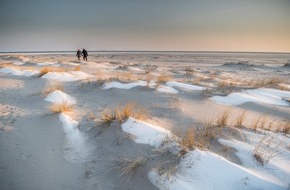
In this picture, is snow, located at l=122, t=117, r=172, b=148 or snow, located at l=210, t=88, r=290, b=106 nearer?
snow, located at l=122, t=117, r=172, b=148

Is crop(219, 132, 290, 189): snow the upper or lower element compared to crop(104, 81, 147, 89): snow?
lower

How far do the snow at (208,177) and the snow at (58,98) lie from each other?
462 centimetres

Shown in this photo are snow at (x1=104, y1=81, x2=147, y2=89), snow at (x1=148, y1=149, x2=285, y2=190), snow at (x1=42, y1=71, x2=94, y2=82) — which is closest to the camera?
snow at (x1=148, y1=149, x2=285, y2=190)

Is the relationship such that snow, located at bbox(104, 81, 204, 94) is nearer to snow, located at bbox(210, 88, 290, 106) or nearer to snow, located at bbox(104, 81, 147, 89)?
snow, located at bbox(104, 81, 147, 89)

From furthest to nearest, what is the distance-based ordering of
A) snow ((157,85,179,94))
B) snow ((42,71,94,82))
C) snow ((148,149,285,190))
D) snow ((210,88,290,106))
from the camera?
snow ((42,71,94,82)) → snow ((157,85,179,94)) → snow ((210,88,290,106)) → snow ((148,149,285,190))

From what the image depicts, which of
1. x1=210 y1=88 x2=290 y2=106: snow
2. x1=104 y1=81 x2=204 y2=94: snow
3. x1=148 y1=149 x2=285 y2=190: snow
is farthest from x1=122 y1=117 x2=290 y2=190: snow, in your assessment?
x1=104 y1=81 x2=204 y2=94: snow

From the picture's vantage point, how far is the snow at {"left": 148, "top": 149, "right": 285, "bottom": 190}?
3.00 m

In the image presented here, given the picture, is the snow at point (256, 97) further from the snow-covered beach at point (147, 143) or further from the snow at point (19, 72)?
the snow at point (19, 72)

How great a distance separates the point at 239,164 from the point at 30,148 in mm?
3831

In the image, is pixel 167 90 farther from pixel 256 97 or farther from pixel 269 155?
pixel 269 155

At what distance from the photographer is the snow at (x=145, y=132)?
4117mm

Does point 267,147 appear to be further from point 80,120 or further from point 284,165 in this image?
Result: point 80,120

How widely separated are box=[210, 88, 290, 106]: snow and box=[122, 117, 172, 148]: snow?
3280 mm

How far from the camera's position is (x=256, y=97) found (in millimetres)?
7410
